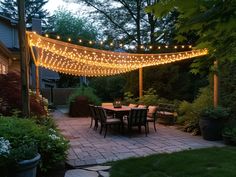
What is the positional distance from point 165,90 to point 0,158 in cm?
1085

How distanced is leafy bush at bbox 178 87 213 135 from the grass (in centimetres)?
236

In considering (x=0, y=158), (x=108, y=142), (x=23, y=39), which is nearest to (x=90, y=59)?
(x=108, y=142)

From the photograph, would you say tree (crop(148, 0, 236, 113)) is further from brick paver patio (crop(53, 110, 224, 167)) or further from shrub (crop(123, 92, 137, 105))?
shrub (crop(123, 92, 137, 105))

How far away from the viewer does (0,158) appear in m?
3.27

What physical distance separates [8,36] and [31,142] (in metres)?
13.2

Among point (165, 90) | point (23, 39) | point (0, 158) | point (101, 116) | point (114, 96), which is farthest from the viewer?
point (114, 96)

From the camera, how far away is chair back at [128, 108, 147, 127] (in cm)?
777

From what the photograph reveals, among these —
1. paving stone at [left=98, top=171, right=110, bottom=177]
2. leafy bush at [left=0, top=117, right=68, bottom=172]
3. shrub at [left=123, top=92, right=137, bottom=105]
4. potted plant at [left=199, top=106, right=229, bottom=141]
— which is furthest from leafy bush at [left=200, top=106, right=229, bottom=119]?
shrub at [left=123, top=92, right=137, bottom=105]

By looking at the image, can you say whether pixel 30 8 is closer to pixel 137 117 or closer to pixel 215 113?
pixel 137 117

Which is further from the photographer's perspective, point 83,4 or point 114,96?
point 83,4

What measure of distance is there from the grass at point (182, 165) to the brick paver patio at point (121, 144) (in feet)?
1.62

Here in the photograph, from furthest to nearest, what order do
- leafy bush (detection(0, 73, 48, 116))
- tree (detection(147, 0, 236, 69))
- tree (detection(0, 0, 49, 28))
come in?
tree (detection(0, 0, 49, 28)) < leafy bush (detection(0, 73, 48, 116)) < tree (detection(147, 0, 236, 69))

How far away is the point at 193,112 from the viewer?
8.49 m

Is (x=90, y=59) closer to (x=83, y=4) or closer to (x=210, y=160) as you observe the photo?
(x=210, y=160)
